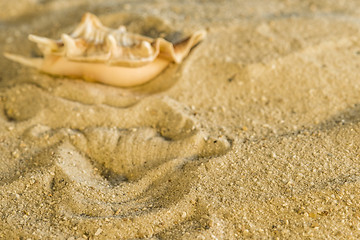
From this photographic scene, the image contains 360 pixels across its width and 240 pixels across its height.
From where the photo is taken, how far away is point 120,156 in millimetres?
2410

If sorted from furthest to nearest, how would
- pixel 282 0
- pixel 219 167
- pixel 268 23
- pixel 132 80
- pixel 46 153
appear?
pixel 282 0, pixel 268 23, pixel 132 80, pixel 46 153, pixel 219 167

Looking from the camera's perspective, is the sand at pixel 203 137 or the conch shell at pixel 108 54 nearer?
the sand at pixel 203 137

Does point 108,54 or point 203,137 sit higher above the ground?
point 108,54

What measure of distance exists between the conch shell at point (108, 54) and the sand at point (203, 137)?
3.2 inches

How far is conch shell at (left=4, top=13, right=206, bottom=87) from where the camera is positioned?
2777mm

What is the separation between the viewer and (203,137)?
7.94 ft

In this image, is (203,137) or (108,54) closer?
(203,137)

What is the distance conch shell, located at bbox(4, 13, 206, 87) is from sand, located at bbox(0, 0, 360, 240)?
81mm

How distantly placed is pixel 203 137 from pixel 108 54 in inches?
35.4

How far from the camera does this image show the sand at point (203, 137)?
1967 mm

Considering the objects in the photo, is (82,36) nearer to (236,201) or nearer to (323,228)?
(236,201)

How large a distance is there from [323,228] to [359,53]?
1705 millimetres

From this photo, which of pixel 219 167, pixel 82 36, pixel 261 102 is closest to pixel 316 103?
pixel 261 102

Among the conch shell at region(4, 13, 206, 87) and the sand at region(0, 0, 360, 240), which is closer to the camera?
the sand at region(0, 0, 360, 240)
